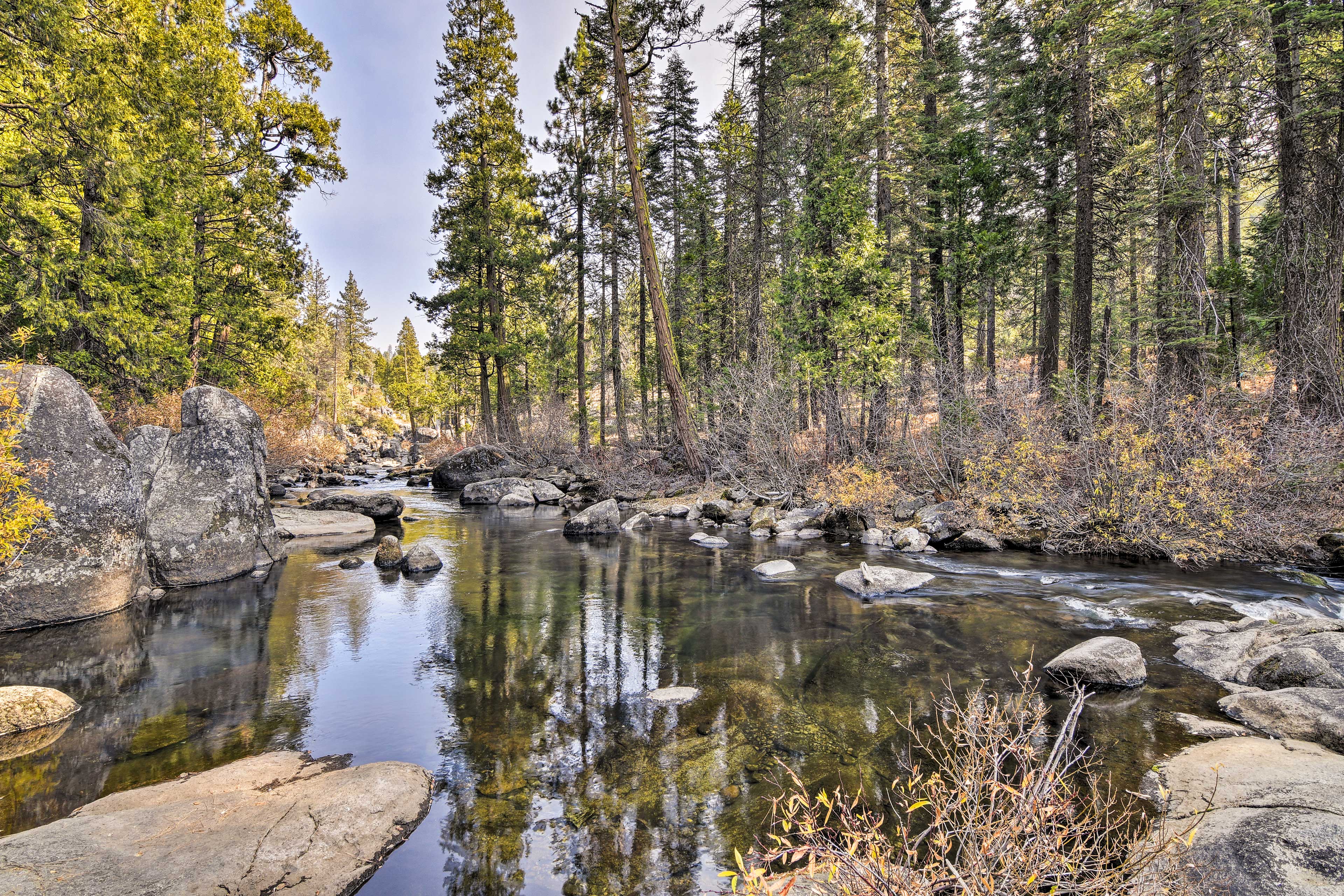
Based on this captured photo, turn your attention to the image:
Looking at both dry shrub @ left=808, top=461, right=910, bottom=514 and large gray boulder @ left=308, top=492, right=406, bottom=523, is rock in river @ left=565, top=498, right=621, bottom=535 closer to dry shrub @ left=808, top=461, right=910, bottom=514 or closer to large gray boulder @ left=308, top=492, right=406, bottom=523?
dry shrub @ left=808, top=461, right=910, bottom=514

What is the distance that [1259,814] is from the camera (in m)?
2.77

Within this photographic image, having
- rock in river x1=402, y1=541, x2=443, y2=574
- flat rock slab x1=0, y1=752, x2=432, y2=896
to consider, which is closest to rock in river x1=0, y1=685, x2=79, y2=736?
flat rock slab x1=0, y1=752, x2=432, y2=896

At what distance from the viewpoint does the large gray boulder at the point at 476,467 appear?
2270 centimetres

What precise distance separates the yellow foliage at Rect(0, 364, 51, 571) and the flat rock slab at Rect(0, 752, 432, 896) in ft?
13.4

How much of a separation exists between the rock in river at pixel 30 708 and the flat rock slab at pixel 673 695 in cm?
490

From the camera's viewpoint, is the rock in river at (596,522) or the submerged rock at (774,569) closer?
the submerged rock at (774,569)

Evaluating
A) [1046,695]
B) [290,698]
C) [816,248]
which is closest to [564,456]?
[816,248]

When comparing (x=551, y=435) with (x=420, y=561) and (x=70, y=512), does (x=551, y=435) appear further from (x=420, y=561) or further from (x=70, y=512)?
(x=70, y=512)

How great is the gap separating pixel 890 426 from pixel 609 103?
1561cm

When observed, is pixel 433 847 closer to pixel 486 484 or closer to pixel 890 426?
pixel 890 426

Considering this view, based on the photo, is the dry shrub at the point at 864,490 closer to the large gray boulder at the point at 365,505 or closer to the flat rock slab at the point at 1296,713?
the flat rock slab at the point at 1296,713

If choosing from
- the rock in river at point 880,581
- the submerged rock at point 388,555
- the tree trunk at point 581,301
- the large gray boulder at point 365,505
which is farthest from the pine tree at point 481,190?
the rock in river at point 880,581

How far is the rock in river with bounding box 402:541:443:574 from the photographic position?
9875mm

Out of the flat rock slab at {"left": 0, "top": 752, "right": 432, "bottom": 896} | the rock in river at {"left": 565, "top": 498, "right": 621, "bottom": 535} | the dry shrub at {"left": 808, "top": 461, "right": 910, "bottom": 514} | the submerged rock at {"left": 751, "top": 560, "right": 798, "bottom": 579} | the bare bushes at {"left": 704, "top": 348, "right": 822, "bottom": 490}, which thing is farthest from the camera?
the bare bushes at {"left": 704, "top": 348, "right": 822, "bottom": 490}
